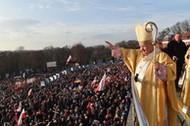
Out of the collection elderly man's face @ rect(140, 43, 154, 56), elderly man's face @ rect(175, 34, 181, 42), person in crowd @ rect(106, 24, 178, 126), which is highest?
elderly man's face @ rect(175, 34, 181, 42)

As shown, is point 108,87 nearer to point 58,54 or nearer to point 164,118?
point 164,118

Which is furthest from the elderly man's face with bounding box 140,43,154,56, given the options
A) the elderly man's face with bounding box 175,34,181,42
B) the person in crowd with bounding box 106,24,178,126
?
the elderly man's face with bounding box 175,34,181,42

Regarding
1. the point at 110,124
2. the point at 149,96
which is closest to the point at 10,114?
the point at 110,124

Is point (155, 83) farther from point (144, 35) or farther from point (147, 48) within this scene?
point (144, 35)

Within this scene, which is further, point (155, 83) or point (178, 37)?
point (178, 37)

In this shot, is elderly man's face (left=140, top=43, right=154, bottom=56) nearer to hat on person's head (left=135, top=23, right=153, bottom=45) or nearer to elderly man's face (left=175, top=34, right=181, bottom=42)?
hat on person's head (left=135, top=23, right=153, bottom=45)

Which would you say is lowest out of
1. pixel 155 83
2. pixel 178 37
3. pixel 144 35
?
pixel 155 83

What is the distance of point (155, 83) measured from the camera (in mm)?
5238

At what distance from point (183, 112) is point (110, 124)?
795cm

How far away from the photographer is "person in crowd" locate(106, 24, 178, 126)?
199 inches

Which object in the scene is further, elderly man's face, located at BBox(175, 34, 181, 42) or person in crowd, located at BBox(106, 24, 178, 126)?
elderly man's face, located at BBox(175, 34, 181, 42)

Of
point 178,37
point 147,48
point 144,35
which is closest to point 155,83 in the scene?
point 147,48

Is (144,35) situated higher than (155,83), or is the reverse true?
(144,35)

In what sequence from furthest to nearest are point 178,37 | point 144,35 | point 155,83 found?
point 178,37 → point 144,35 → point 155,83
